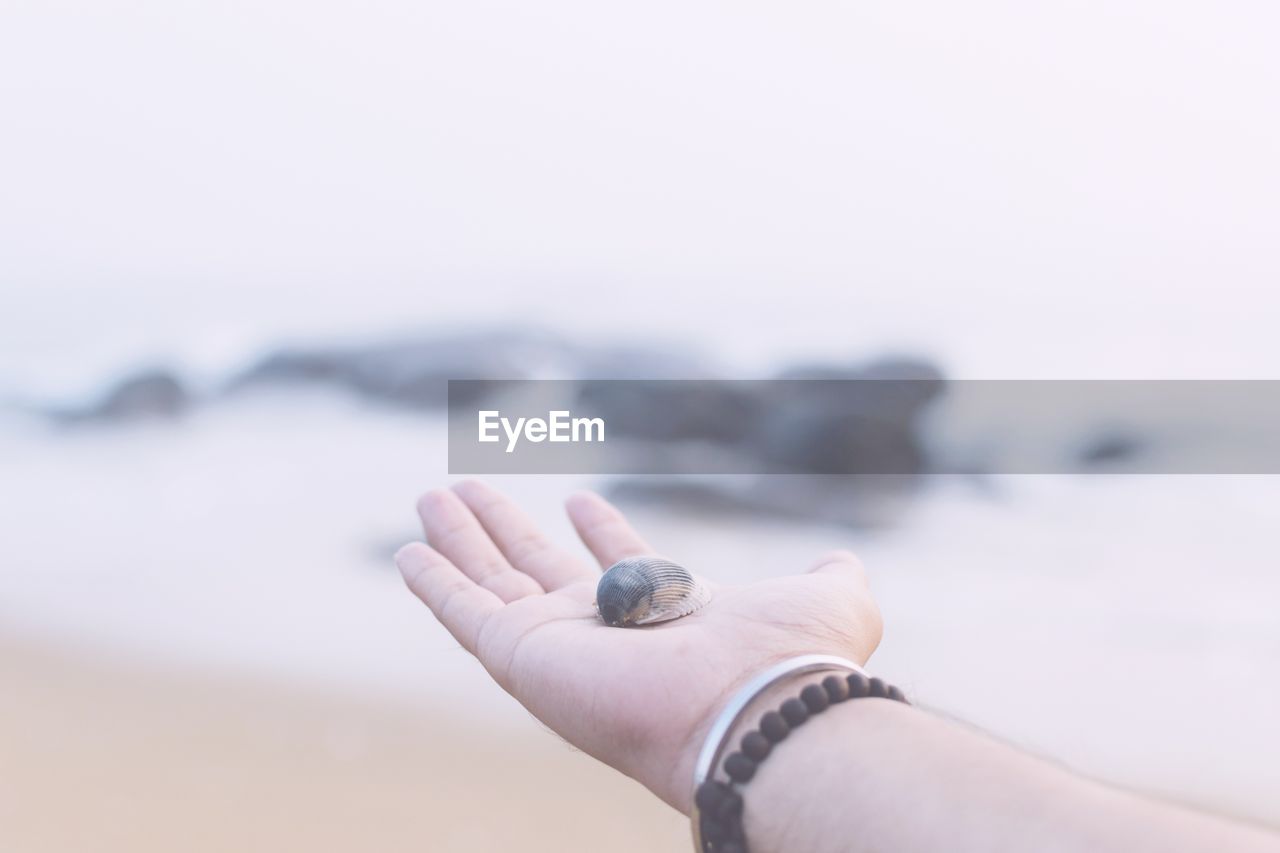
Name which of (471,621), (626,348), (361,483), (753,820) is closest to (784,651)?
(753,820)

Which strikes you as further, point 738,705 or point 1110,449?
point 1110,449

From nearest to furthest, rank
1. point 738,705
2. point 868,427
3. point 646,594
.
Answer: point 738,705, point 646,594, point 868,427

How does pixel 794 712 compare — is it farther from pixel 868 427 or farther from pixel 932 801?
pixel 868 427

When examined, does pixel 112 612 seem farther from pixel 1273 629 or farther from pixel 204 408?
pixel 1273 629

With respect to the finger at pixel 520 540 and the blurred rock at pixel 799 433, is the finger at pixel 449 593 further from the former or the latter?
the blurred rock at pixel 799 433

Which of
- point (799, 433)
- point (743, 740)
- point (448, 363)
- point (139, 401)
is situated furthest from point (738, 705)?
point (139, 401)

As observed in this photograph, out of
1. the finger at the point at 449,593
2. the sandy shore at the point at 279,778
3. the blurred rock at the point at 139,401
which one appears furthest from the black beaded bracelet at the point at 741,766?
the blurred rock at the point at 139,401
